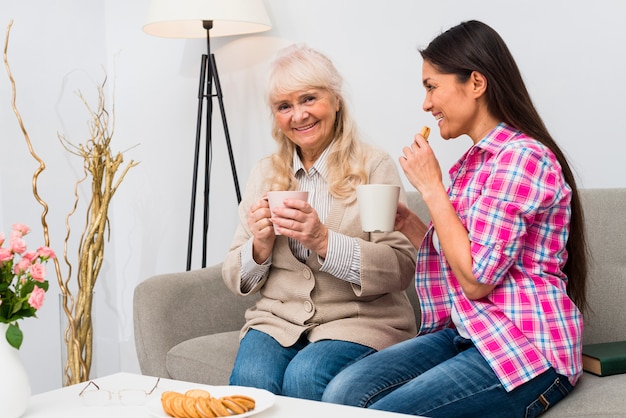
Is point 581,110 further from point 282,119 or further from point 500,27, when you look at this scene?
point 282,119

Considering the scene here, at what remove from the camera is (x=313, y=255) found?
196 cm

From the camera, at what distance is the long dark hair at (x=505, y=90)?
1636 mm

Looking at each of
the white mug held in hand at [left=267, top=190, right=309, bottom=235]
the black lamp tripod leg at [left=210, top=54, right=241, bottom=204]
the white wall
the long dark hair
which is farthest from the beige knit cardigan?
the black lamp tripod leg at [left=210, top=54, right=241, bottom=204]

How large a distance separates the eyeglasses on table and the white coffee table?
1cm

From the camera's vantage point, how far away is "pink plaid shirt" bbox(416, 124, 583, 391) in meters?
1.50

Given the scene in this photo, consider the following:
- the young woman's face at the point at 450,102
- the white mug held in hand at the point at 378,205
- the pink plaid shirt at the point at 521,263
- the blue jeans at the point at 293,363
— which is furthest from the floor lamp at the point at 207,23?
the pink plaid shirt at the point at 521,263

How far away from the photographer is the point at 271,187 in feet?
6.84

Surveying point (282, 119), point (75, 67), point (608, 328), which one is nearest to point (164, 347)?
point (282, 119)

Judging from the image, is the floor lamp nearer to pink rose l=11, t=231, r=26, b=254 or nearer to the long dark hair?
the long dark hair

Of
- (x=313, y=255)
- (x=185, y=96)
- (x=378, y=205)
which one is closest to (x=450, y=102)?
(x=378, y=205)

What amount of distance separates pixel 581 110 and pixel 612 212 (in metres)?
0.47

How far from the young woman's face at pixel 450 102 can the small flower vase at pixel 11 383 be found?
0.96 m

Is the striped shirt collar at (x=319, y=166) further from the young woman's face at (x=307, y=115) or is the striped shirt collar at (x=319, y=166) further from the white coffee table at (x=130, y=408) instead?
the white coffee table at (x=130, y=408)

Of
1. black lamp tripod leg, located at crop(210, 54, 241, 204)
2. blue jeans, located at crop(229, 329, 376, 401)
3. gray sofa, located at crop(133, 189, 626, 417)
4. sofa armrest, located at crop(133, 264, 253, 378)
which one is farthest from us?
black lamp tripod leg, located at crop(210, 54, 241, 204)
